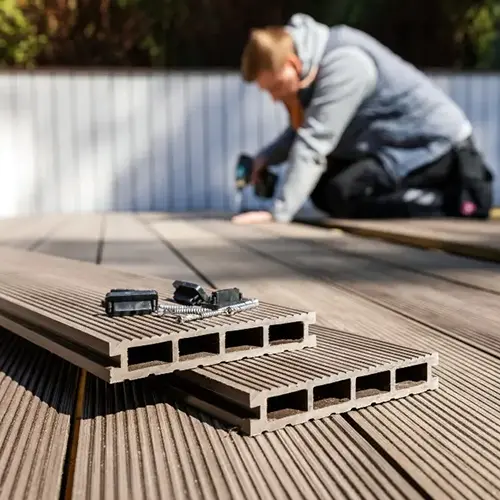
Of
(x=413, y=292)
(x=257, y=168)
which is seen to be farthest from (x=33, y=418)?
(x=257, y=168)

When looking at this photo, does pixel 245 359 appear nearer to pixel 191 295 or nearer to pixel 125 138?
pixel 191 295

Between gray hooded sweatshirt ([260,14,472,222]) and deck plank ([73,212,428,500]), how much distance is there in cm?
234

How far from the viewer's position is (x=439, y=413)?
661 millimetres

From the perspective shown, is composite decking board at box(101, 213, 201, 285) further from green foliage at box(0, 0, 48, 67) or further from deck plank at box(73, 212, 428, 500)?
green foliage at box(0, 0, 48, 67)

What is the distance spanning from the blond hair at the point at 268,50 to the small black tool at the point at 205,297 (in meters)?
2.29

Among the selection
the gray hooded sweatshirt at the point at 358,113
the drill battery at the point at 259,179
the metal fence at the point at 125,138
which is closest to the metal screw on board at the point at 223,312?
the gray hooded sweatshirt at the point at 358,113

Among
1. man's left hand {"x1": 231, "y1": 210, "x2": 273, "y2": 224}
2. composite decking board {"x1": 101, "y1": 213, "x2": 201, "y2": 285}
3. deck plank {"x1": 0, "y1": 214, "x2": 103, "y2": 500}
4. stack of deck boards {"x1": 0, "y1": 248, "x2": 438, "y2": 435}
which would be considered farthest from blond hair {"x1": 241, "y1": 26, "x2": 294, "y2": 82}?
stack of deck boards {"x1": 0, "y1": 248, "x2": 438, "y2": 435}

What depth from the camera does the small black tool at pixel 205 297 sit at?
0.76 metres

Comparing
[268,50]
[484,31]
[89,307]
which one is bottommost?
[89,307]

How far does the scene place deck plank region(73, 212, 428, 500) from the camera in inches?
19.9

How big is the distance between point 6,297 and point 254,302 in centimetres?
33

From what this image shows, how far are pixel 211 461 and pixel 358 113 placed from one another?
2.90 metres

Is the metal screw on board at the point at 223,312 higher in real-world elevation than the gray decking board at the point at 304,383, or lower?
higher

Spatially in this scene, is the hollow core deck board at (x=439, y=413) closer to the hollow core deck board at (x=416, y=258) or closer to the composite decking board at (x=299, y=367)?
the composite decking board at (x=299, y=367)
